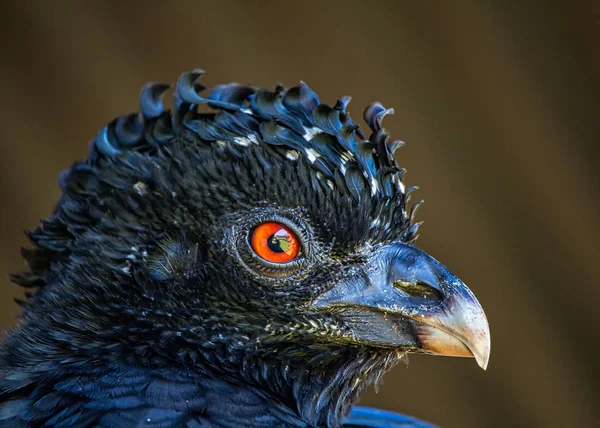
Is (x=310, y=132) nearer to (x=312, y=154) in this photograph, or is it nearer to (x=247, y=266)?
(x=312, y=154)

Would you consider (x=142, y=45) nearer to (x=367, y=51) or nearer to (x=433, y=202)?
(x=367, y=51)

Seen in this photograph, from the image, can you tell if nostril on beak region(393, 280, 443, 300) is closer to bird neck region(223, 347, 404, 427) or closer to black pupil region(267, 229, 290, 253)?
bird neck region(223, 347, 404, 427)

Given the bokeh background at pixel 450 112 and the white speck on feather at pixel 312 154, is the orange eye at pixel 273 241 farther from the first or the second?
the bokeh background at pixel 450 112

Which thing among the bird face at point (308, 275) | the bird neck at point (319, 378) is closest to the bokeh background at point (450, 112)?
the bird face at point (308, 275)

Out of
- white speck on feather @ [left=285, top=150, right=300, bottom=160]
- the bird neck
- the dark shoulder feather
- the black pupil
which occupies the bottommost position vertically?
the dark shoulder feather

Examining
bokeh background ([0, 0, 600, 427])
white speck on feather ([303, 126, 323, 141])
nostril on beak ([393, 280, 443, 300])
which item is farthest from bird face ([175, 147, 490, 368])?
bokeh background ([0, 0, 600, 427])

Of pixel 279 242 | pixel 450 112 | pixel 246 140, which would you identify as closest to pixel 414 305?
pixel 279 242
